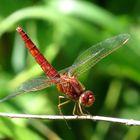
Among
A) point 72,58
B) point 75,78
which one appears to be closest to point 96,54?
point 75,78

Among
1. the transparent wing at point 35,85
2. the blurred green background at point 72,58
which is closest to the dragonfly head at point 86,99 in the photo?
the transparent wing at point 35,85

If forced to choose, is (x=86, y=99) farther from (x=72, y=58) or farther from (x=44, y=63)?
(x=72, y=58)

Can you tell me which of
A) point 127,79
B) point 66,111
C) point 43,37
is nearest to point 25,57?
point 43,37

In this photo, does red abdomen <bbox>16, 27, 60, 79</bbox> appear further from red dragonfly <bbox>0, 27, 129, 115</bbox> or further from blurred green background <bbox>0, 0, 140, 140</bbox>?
blurred green background <bbox>0, 0, 140, 140</bbox>

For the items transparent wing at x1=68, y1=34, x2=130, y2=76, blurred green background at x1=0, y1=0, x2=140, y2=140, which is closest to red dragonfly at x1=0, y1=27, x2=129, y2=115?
transparent wing at x1=68, y1=34, x2=130, y2=76

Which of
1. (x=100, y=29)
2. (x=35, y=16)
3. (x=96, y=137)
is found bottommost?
(x=96, y=137)

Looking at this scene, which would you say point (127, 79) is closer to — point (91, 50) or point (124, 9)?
point (124, 9)

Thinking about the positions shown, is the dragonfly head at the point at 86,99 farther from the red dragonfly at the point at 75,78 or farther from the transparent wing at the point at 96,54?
the transparent wing at the point at 96,54
